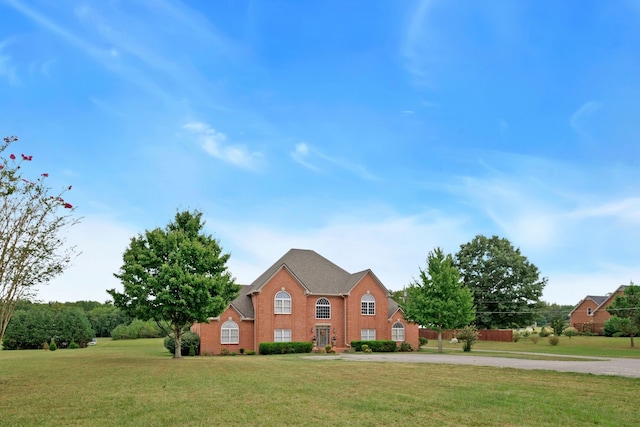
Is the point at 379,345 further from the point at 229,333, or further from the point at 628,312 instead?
the point at 628,312

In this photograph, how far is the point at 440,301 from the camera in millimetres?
47594

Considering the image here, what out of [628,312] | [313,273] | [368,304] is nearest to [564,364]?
[368,304]

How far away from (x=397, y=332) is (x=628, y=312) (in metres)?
24.8

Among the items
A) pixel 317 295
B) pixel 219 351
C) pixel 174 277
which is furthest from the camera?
pixel 317 295

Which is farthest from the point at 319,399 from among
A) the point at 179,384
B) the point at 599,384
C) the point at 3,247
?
the point at 3,247

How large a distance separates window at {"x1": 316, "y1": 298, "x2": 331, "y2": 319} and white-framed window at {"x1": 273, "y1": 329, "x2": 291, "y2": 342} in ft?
11.7

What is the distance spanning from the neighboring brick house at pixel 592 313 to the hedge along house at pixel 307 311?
41764 millimetres

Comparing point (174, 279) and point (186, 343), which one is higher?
point (174, 279)

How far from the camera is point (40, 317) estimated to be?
6378cm

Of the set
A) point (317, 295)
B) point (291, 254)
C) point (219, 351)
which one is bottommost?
point (219, 351)

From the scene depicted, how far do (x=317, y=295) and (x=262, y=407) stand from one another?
38.6 meters

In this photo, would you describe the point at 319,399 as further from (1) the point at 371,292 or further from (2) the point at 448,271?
(1) the point at 371,292

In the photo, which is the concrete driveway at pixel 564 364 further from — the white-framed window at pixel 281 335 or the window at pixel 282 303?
the window at pixel 282 303

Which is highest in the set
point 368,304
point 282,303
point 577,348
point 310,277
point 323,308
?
point 310,277
